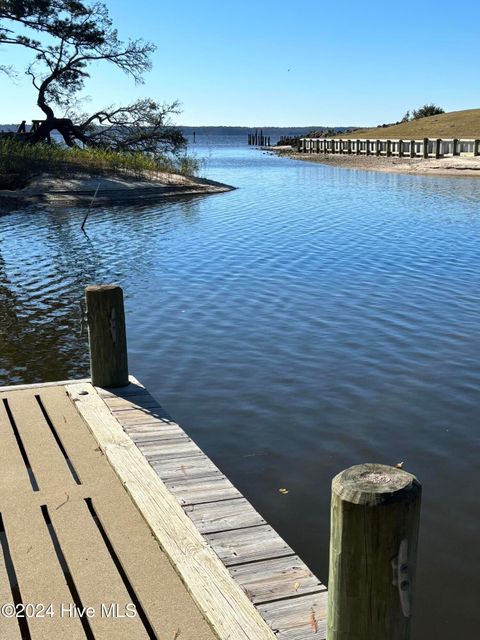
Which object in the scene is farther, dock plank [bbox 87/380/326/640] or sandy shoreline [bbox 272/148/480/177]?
sandy shoreline [bbox 272/148/480/177]

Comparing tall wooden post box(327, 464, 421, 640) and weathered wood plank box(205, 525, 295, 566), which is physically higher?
tall wooden post box(327, 464, 421, 640)

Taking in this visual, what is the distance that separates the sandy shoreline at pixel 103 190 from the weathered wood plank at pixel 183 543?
23.8m

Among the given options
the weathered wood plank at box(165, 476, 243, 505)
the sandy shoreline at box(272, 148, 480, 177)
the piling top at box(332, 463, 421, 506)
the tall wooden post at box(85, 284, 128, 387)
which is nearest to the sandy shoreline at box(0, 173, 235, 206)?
the sandy shoreline at box(272, 148, 480, 177)

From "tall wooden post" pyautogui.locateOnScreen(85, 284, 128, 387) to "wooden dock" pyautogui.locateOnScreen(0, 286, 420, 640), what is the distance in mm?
1015

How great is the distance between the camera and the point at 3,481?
540cm

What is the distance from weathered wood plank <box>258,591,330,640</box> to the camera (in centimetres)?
364

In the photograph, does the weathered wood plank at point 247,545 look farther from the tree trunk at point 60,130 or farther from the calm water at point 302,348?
the tree trunk at point 60,130

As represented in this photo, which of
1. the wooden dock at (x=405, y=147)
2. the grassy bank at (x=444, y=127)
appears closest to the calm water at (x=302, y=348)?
the wooden dock at (x=405, y=147)

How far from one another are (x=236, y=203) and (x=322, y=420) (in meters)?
24.5

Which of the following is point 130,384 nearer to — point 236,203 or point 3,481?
point 3,481

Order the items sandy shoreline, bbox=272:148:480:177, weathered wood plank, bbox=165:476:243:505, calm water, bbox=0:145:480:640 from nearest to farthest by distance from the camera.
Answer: weathered wood plank, bbox=165:476:243:505, calm water, bbox=0:145:480:640, sandy shoreline, bbox=272:148:480:177

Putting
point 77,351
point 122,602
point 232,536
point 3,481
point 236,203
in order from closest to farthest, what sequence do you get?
point 122,602, point 232,536, point 3,481, point 77,351, point 236,203

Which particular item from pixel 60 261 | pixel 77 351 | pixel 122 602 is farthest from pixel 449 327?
pixel 60 261

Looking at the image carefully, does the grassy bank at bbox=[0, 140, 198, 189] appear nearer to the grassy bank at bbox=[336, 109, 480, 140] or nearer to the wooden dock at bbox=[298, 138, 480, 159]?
the wooden dock at bbox=[298, 138, 480, 159]
